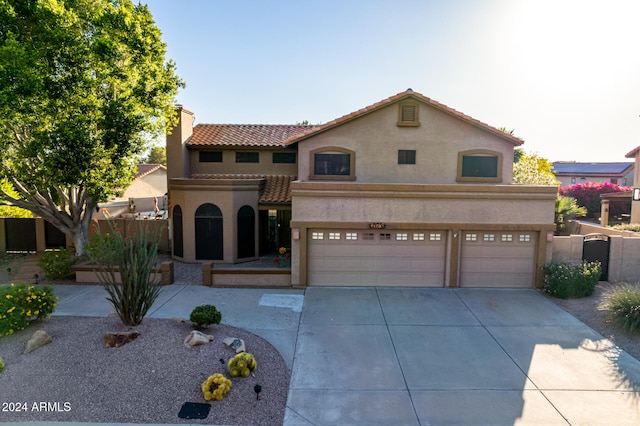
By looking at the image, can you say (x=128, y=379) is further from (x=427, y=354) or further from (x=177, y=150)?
(x=177, y=150)

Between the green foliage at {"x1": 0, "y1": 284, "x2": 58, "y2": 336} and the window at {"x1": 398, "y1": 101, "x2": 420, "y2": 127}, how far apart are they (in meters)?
13.9

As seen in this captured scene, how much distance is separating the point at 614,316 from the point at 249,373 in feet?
34.5

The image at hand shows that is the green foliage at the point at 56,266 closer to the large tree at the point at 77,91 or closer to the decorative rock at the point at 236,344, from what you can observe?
the large tree at the point at 77,91

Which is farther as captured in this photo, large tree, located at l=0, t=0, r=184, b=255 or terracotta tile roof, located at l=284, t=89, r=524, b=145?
terracotta tile roof, located at l=284, t=89, r=524, b=145

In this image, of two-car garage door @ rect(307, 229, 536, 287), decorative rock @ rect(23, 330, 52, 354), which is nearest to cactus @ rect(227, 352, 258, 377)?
decorative rock @ rect(23, 330, 52, 354)

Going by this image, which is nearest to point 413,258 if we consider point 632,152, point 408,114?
point 408,114

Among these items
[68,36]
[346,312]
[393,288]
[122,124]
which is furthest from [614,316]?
[68,36]

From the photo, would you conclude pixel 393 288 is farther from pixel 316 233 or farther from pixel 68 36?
pixel 68 36

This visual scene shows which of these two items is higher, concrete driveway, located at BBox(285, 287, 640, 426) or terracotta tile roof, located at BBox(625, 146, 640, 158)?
terracotta tile roof, located at BBox(625, 146, 640, 158)

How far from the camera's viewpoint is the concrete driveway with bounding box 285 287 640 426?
23.5ft

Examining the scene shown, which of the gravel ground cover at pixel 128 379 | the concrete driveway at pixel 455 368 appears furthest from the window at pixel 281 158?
the gravel ground cover at pixel 128 379

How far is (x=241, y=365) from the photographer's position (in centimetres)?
782

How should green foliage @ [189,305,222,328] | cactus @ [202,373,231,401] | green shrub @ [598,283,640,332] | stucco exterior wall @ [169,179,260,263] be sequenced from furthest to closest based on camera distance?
stucco exterior wall @ [169,179,260,263], green shrub @ [598,283,640,332], green foliage @ [189,305,222,328], cactus @ [202,373,231,401]

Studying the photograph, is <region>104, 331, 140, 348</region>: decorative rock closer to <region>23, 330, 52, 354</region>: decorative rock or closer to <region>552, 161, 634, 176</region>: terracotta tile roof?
<region>23, 330, 52, 354</region>: decorative rock
